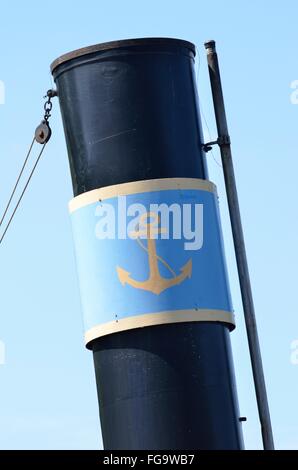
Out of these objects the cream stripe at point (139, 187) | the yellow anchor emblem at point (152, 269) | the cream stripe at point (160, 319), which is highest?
the cream stripe at point (139, 187)

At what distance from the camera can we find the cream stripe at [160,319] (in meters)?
30.2

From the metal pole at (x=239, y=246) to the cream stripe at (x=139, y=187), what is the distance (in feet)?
1.71

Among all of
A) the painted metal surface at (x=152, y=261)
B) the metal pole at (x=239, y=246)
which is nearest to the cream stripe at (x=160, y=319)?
the painted metal surface at (x=152, y=261)

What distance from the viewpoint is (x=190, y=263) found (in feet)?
99.7

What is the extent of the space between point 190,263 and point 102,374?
1427 mm

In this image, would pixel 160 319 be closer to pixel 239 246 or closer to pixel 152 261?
pixel 152 261

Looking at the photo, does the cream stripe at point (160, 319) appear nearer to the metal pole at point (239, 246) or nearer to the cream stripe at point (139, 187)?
the metal pole at point (239, 246)

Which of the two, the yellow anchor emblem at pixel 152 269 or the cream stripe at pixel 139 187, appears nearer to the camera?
the yellow anchor emblem at pixel 152 269

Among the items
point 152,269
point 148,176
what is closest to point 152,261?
point 152,269

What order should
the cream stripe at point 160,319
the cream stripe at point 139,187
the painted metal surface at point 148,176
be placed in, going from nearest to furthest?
1. the painted metal surface at point 148,176
2. the cream stripe at point 160,319
3. the cream stripe at point 139,187

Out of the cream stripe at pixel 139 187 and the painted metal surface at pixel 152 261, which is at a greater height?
the cream stripe at pixel 139 187

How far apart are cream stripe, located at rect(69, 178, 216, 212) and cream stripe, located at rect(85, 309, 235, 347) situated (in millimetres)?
1256

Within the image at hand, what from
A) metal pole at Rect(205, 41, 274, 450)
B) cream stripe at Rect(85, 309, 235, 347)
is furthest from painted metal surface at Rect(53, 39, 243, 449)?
metal pole at Rect(205, 41, 274, 450)
